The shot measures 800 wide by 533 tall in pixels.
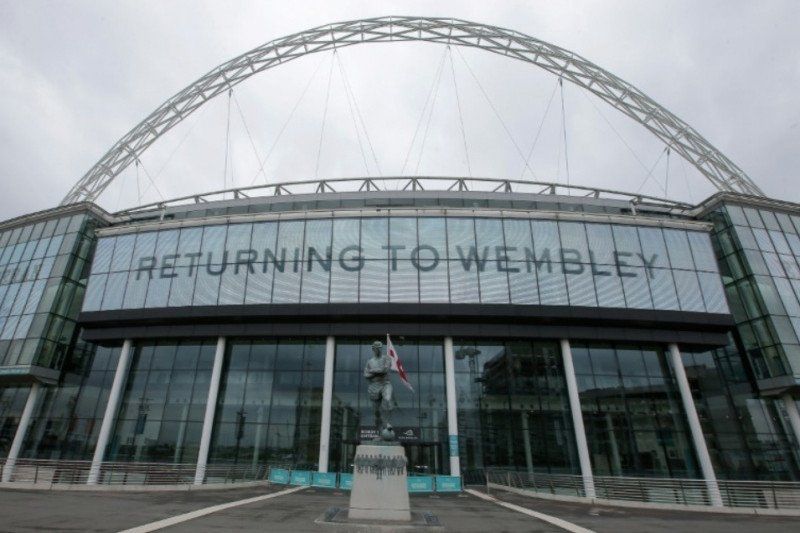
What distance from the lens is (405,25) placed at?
4053 centimetres

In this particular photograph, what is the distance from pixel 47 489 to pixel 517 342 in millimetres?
27252

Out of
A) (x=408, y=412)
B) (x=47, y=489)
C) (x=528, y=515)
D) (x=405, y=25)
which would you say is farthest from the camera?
(x=405, y=25)

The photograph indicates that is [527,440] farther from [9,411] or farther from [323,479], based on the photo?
[9,411]

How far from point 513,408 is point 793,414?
1850 centimetres

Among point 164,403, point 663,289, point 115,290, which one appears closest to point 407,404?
point 164,403

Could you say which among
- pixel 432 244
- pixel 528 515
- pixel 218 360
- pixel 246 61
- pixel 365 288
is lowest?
pixel 528 515

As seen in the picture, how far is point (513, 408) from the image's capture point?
93.2 ft

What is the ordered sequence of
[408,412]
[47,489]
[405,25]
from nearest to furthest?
[47,489]
[408,412]
[405,25]

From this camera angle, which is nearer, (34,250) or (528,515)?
(528,515)

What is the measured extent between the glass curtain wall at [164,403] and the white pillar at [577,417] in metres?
24.8

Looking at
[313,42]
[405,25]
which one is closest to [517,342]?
[405,25]

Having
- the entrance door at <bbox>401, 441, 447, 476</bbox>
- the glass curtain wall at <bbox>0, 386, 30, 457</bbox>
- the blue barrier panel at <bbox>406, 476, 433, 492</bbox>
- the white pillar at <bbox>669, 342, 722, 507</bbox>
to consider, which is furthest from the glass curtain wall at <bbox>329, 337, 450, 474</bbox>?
the glass curtain wall at <bbox>0, 386, 30, 457</bbox>

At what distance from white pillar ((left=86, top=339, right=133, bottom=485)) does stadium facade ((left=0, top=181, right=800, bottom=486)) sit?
0.43 ft

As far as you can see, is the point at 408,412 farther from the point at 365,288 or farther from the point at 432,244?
the point at 432,244
